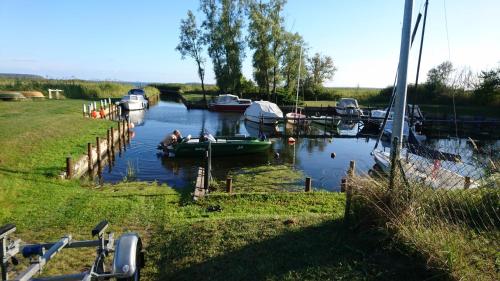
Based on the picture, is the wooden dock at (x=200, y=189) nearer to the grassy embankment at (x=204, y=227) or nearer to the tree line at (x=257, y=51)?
the grassy embankment at (x=204, y=227)

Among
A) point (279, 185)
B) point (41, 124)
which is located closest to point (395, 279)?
point (279, 185)

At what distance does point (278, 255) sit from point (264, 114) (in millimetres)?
28000

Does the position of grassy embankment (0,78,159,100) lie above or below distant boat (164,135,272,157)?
above

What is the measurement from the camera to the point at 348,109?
135 feet

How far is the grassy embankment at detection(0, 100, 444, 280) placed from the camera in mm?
5602

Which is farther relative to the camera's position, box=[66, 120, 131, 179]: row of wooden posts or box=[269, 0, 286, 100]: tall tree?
box=[269, 0, 286, 100]: tall tree

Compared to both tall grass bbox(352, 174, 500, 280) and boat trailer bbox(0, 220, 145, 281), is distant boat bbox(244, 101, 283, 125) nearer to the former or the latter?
tall grass bbox(352, 174, 500, 280)

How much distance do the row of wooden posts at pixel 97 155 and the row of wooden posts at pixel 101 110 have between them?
189 inches

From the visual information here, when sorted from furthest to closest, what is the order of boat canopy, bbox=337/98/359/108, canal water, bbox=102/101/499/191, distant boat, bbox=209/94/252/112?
distant boat, bbox=209/94/252/112
boat canopy, bbox=337/98/359/108
canal water, bbox=102/101/499/191

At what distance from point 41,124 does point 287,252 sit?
18.2 m

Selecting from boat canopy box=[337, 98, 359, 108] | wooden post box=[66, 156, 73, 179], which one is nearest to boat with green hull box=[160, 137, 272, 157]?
wooden post box=[66, 156, 73, 179]

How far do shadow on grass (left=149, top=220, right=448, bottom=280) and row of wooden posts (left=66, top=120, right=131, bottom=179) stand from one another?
842 cm

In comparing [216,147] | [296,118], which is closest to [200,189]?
[216,147]

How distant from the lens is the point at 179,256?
6.47 meters
